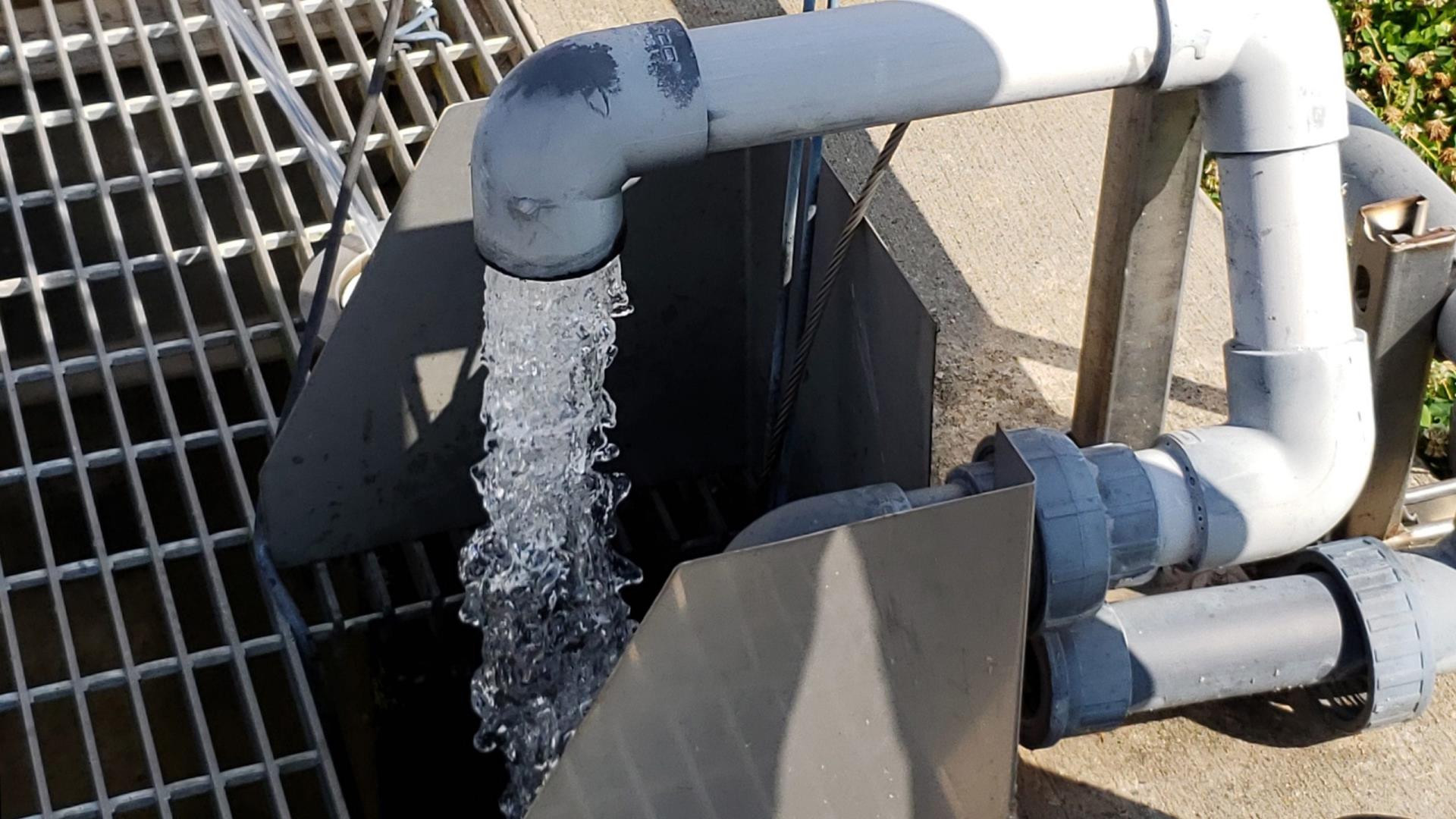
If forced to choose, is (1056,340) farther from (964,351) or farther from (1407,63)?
(1407,63)

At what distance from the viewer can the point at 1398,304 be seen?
5.87ft

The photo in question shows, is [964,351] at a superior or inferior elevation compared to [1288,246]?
inferior

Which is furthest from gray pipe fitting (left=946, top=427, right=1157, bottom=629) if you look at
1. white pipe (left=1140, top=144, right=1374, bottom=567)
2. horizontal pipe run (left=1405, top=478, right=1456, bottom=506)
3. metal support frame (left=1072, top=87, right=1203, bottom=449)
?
horizontal pipe run (left=1405, top=478, right=1456, bottom=506)

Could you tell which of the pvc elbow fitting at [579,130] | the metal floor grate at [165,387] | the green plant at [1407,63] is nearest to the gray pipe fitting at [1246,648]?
the pvc elbow fitting at [579,130]

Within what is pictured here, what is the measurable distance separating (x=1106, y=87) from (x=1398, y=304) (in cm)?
51

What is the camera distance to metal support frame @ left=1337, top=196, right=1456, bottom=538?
5.75 ft

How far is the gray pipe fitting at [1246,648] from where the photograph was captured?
1734 millimetres

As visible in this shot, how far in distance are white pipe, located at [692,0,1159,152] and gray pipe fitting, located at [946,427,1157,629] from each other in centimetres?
36

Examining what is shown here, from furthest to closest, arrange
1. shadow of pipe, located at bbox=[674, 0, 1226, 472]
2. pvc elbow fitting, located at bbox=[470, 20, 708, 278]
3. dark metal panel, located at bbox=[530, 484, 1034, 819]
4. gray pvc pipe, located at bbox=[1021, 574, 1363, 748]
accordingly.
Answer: shadow of pipe, located at bbox=[674, 0, 1226, 472]
gray pvc pipe, located at bbox=[1021, 574, 1363, 748]
pvc elbow fitting, located at bbox=[470, 20, 708, 278]
dark metal panel, located at bbox=[530, 484, 1034, 819]

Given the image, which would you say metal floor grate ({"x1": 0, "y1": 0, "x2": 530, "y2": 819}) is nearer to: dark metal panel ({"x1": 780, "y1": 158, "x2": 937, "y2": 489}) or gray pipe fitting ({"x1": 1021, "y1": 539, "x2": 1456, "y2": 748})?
dark metal panel ({"x1": 780, "y1": 158, "x2": 937, "y2": 489})

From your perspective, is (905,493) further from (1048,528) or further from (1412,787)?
(1412,787)

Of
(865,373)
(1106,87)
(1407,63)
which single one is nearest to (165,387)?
(865,373)

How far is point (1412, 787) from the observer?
6.09 ft

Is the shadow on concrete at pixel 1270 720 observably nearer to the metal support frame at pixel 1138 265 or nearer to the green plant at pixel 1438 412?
the metal support frame at pixel 1138 265
